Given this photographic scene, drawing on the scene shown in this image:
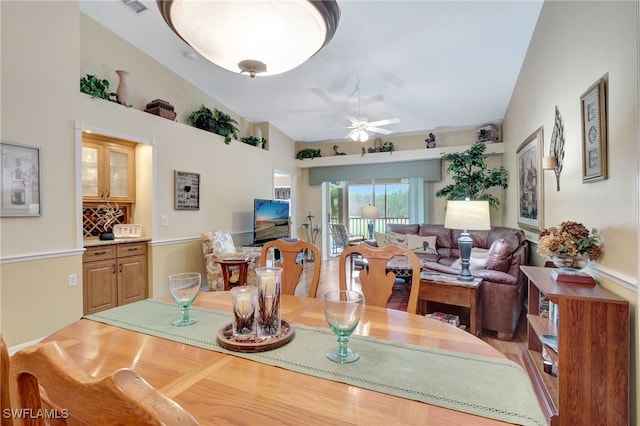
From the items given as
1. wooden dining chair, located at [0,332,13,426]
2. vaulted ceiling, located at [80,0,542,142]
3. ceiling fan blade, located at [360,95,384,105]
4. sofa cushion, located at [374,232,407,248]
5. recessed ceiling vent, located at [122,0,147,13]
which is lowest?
sofa cushion, located at [374,232,407,248]

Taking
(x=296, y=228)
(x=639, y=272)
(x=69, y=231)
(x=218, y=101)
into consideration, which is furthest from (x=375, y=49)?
(x=296, y=228)

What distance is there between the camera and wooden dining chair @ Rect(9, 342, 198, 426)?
1.18ft

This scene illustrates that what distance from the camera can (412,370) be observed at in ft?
2.88

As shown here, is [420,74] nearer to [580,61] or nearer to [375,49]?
[375,49]

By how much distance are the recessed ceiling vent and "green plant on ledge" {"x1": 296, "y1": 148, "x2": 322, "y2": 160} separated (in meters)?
4.24

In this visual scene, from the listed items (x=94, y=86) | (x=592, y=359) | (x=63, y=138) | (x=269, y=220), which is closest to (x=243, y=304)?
(x=592, y=359)

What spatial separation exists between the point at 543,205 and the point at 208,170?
14.4 feet

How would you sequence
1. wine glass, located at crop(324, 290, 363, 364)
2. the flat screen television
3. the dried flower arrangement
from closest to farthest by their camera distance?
1. wine glass, located at crop(324, 290, 363, 364)
2. the dried flower arrangement
3. the flat screen television

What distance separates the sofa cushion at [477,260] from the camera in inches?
146

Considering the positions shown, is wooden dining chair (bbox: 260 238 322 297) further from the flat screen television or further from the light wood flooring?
the flat screen television

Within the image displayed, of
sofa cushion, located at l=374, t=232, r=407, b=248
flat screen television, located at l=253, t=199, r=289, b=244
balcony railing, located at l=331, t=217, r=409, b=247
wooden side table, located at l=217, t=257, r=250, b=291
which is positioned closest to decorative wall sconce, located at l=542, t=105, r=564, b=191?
sofa cushion, located at l=374, t=232, r=407, b=248

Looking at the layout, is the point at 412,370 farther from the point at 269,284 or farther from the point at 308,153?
the point at 308,153

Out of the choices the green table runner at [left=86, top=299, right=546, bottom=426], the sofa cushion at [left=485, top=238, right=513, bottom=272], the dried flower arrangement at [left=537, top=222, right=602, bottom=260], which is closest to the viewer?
the green table runner at [left=86, top=299, right=546, bottom=426]

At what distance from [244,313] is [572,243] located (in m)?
1.92
